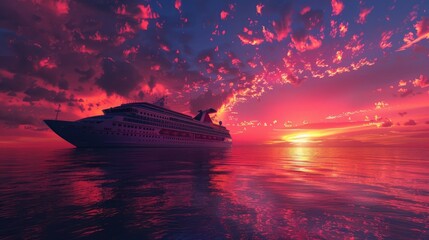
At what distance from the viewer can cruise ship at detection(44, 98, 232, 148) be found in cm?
5834

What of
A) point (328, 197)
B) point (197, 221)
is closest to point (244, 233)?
point (197, 221)

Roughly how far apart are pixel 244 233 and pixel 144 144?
6998cm

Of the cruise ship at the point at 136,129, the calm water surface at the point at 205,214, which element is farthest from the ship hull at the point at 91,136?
the calm water surface at the point at 205,214

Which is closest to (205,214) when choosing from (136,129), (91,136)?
(91,136)

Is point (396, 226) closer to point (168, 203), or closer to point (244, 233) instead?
point (244, 233)

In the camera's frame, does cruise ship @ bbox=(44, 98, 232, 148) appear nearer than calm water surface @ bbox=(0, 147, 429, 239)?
No

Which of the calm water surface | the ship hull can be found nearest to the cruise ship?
the ship hull

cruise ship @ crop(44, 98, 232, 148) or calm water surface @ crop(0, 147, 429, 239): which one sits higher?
cruise ship @ crop(44, 98, 232, 148)

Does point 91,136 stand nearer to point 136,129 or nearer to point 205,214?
point 136,129

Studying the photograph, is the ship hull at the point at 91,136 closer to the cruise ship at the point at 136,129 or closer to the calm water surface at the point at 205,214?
the cruise ship at the point at 136,129

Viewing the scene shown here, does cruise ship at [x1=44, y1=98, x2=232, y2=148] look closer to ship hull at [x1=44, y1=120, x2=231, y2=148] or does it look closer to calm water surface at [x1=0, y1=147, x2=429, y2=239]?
ship hull at [x1=44, y1=120, x2=231, y2=148]

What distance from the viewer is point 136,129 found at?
226 ft

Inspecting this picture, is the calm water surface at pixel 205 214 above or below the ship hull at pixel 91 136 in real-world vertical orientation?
below

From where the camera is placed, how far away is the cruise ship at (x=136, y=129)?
2297 inches
